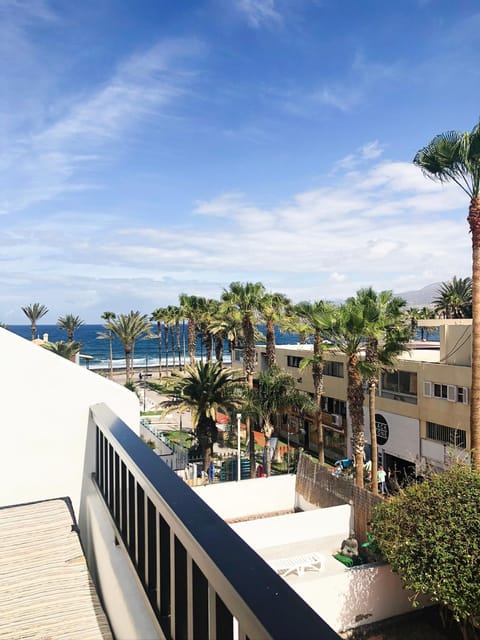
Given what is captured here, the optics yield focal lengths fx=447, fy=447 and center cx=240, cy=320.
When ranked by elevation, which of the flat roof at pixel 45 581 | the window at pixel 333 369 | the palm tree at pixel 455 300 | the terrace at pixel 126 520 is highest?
the palm tree at pixel 455 300

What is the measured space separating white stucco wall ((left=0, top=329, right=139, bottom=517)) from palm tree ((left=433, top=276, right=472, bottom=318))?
4425 centimetres

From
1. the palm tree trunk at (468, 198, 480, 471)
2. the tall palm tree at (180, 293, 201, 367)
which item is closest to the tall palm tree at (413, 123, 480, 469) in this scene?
the palm tree trunk at (468, 198, 480, 471)

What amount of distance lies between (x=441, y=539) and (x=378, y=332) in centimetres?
741

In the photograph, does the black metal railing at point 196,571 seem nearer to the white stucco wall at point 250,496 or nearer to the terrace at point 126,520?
the terrace at point 126,520

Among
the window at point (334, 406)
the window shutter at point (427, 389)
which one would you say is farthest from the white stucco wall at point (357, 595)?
the window at point (334, 406)

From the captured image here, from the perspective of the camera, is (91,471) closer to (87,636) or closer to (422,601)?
(87,636)

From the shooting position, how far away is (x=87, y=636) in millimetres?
2430

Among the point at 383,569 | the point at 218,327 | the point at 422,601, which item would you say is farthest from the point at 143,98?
the point at 218,327

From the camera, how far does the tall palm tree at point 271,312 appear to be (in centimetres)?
2448

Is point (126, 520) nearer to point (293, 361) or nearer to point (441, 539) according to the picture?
point (441, 539)

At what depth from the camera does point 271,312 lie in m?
24.5

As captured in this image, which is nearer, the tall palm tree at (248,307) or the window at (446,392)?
the window at (446,392)

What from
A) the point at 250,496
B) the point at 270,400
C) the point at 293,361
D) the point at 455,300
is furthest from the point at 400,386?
the point at 455,300

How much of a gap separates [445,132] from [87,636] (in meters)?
17.5
